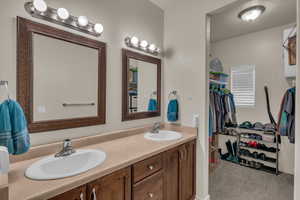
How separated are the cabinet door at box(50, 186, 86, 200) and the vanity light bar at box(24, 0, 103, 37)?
1.30m

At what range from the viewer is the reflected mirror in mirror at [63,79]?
1191 mm

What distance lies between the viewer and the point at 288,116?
209 centimetres

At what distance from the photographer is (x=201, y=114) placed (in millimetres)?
1885

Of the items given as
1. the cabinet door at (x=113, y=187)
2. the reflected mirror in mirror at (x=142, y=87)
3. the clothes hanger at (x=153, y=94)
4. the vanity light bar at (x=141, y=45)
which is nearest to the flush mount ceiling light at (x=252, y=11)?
the vanity light bar at (x=141, y=45)

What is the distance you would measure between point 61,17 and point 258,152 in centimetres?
372

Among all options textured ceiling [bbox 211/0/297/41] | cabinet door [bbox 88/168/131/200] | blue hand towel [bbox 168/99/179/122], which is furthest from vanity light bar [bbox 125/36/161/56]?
cabinet door [bbox 88/168/131/200]

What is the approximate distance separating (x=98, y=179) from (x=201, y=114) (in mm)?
1408

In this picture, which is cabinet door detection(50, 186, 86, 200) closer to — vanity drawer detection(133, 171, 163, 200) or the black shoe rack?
vanity drawer detection(133, 171, 163, 200)

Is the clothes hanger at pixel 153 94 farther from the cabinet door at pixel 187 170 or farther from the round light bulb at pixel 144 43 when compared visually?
the cabinet door at pixel 187 170

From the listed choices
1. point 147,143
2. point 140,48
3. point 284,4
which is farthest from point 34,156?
point 284,4

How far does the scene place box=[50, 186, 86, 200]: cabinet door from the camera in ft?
2.57

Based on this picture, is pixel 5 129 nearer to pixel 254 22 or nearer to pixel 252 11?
pixel 252 11

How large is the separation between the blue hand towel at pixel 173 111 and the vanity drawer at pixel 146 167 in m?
0.81

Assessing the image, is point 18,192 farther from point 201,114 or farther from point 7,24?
point 201,114
